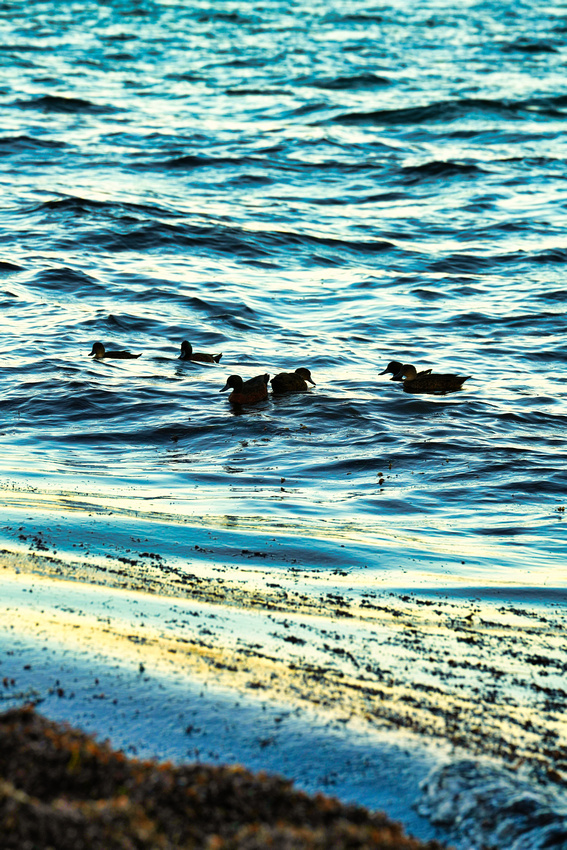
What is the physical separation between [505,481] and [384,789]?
5.12 m

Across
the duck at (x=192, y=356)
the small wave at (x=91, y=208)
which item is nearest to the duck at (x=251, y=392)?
the duck at (x=192, y=356)

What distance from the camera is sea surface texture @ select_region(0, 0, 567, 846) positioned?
20.4 feet

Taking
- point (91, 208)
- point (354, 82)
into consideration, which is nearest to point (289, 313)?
point (91, 208)

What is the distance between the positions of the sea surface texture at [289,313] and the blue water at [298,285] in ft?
0.18

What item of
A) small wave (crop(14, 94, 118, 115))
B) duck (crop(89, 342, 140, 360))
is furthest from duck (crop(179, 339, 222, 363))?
small wave (crop(14, 94, 118, 115))

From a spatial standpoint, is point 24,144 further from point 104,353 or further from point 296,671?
point 296,671

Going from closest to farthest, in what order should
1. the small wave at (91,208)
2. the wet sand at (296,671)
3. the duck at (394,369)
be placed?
the wet sand at (296,671), the duck at (394,369), the small wave at (91,208)

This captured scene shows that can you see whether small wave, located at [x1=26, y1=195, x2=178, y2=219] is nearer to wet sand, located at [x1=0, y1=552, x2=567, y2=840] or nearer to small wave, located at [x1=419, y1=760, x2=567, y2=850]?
wet sand, located at [x1=0, y1=552, x2=567, y2=840]

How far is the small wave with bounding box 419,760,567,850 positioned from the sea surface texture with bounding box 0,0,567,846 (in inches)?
48.5

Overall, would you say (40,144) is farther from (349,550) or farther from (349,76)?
(349,550)

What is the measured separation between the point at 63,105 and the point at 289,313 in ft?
59.3

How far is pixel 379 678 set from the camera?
13.2ft

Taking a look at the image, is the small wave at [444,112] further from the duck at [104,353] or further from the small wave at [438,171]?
the duck at [104,353]

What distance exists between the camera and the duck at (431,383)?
1084 centimetres
